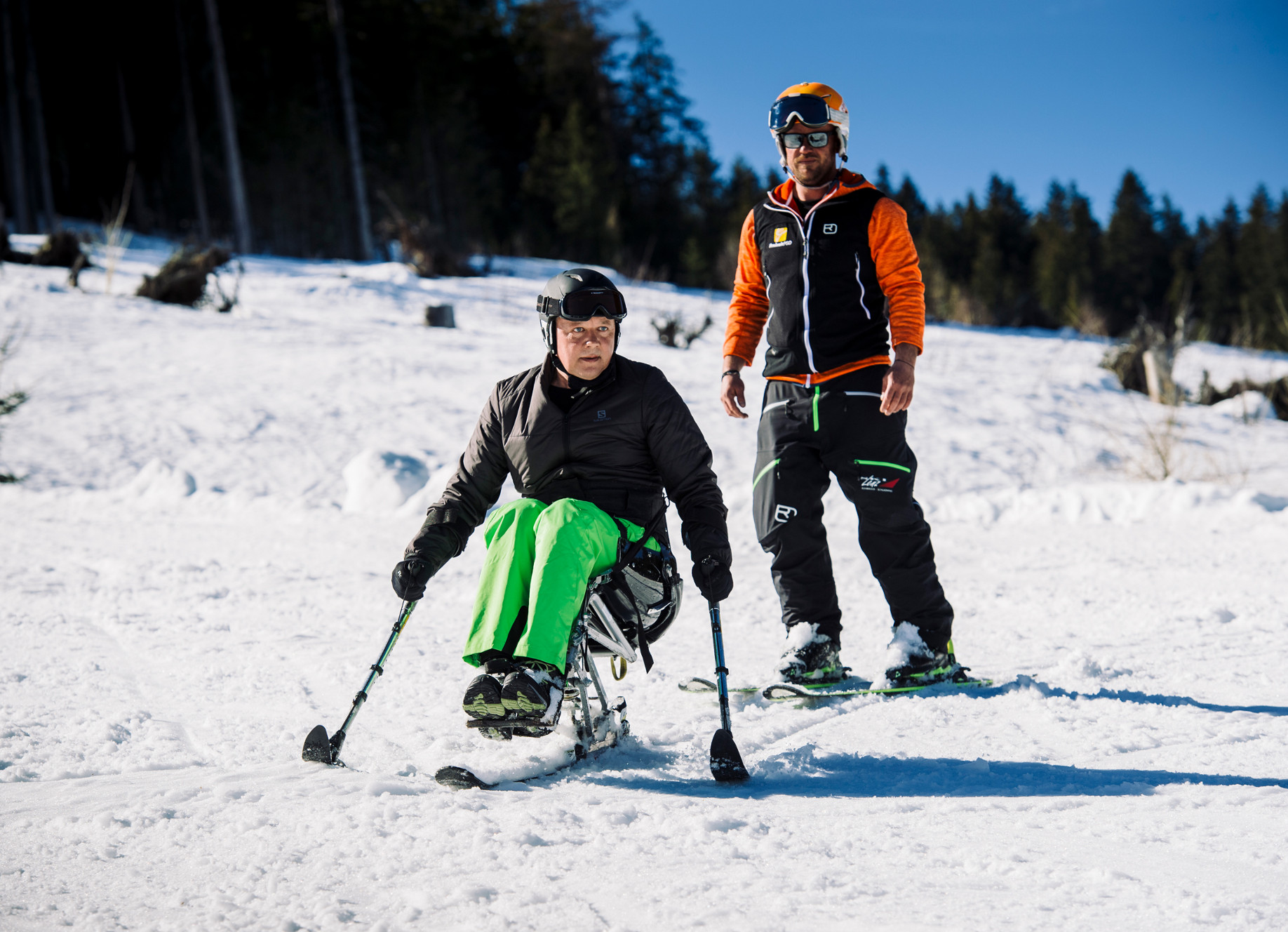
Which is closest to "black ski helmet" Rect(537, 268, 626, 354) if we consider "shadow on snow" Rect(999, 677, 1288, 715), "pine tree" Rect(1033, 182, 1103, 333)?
"shadow on snow" Rect(999, 677, 1288, 715)

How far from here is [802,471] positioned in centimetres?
306

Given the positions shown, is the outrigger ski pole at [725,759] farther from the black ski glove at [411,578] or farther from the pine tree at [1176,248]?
the pine tree at [1176,248]

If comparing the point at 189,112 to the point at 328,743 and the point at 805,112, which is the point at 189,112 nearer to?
the point at 805,112

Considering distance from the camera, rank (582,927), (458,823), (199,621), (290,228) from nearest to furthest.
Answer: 1. (582,927)
2. (458,823)
3. (199,621)
4. (290,228)

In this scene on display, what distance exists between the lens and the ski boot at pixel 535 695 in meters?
1.98

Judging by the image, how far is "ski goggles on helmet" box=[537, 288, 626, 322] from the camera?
2.45 m

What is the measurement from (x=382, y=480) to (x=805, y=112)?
401 cm

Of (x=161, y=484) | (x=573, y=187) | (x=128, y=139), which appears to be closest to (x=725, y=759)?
(x=161, y=484)

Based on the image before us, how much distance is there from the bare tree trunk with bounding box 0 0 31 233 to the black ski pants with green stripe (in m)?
27.2

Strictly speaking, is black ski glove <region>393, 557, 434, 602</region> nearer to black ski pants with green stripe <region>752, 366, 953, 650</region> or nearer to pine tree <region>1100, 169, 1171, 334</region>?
black ski pants with green stripe <region>752, 366, 953, 650</region>

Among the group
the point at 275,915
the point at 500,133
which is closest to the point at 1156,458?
the point at 275,915

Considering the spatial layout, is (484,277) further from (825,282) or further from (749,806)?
(749,806)

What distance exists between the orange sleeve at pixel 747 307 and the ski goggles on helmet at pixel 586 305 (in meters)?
0.92

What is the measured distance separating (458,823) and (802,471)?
1.65 m
